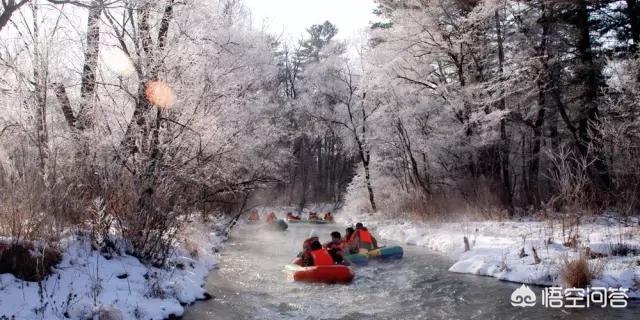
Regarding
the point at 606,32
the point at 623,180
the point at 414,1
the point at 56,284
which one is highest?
the point at 414,1

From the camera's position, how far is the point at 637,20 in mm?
17781

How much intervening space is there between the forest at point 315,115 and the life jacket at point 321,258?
6.99ft

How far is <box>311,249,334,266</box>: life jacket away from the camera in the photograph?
11609 mm

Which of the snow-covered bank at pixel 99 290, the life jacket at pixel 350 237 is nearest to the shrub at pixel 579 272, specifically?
the snow-covered bank at pixel 99 290

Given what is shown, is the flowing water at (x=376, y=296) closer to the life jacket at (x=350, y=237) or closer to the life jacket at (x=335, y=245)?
the life jacket at (x=335, y=245)

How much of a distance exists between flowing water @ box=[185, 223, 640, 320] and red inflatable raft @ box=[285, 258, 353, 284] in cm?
24

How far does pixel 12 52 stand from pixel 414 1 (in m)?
15.7

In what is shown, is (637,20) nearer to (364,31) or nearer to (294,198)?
(364,31)

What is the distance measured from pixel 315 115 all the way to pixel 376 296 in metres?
27.9

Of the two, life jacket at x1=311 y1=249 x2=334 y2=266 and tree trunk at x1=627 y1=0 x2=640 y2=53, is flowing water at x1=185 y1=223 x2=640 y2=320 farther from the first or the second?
tree trunk at x1=627 y1=0 x2=640 y2=53

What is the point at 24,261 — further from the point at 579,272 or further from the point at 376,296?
the point at 579,272

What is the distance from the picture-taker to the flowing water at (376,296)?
8.12m

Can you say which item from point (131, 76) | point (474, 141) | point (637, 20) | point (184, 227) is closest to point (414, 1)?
point (474, 141)

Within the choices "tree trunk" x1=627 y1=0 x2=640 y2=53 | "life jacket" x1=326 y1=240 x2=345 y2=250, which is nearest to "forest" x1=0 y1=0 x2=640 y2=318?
"tree trunk" x1=627 y1=0 x2=640 y2=53
